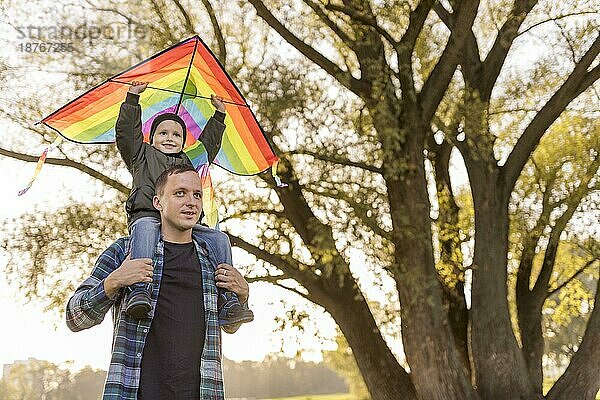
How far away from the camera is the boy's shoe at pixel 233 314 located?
2.75 meters

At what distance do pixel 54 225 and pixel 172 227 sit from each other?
331 inches

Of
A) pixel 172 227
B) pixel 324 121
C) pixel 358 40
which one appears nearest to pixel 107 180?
pixel 324 121

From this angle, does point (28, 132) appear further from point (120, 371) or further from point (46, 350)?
point (120, 371)

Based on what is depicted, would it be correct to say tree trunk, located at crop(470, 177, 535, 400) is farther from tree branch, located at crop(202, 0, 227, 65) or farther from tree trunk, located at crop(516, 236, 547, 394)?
tree branch, located at crop(202, 0, 227, 65)

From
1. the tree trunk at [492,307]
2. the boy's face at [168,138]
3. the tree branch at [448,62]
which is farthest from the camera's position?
the tree trunk at [492,307]

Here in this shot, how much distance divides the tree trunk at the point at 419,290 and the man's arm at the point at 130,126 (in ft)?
19.2

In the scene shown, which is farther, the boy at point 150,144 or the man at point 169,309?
the boy at point 150,144

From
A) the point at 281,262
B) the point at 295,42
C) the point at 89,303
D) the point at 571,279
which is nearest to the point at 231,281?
the point at 89,303

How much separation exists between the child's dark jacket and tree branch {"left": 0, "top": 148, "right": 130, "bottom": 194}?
256 inches

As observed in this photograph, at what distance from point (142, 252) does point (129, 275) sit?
0.60 ft

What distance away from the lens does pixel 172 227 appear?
106 inches

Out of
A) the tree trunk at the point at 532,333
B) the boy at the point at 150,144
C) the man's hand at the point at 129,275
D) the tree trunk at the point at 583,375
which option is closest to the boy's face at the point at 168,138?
the boy at the point at 150,144

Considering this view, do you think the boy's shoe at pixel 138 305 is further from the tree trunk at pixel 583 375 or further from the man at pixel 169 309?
the tree trunk at pixel 583 375

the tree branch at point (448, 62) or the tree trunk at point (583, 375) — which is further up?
the tree branch at point (448, 62)
